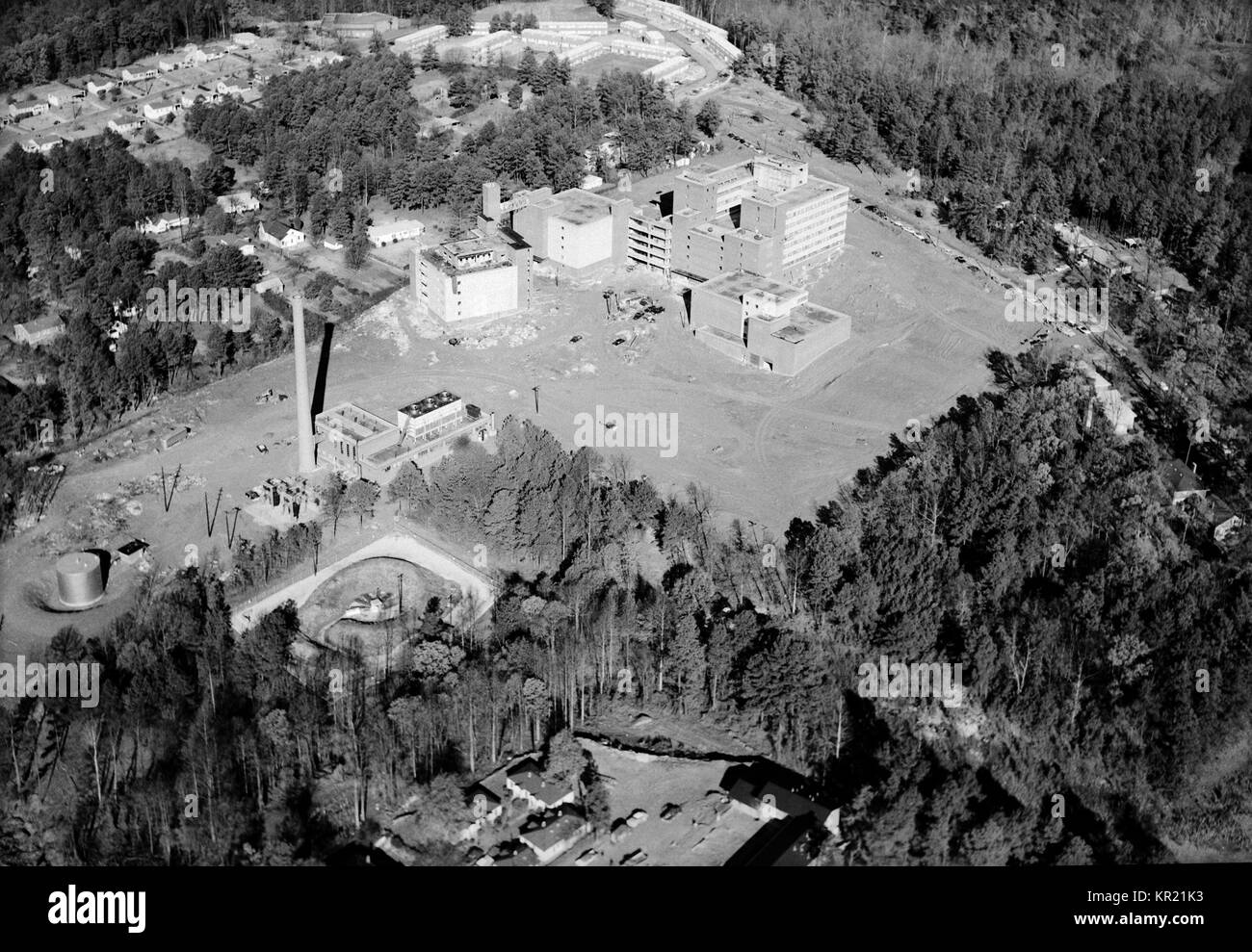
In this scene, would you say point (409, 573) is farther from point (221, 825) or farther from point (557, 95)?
point (557, 95)

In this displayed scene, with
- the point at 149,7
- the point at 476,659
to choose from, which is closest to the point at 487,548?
the point at 476,659

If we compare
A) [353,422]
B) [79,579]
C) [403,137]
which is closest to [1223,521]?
[353,422]

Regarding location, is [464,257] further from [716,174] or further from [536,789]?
[536,789]

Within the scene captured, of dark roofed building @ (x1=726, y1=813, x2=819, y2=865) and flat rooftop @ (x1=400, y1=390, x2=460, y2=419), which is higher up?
dark roofed building @ (x1=726, y1=813, x2=819, y2=865)

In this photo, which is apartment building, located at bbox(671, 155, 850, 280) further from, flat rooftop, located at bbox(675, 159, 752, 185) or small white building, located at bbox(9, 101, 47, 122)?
small white building, located at bbox(9, 101, 47, 122)

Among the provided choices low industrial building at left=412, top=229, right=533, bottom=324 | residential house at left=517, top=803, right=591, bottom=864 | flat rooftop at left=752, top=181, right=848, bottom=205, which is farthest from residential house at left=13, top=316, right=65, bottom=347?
residential house at left=517, top=803, right=591, bottom=864

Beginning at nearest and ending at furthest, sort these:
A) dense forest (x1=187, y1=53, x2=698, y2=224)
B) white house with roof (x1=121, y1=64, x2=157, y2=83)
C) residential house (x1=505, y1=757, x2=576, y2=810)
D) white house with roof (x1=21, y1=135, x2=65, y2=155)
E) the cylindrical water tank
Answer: residential house (x1=505, y1=757, x2=576, y2=810) < the cylindrical water tank < dense forest (x1=187, y1=53, x2=698, y2=224) < white house with roof (x1=21, y1=135, x2=65, y2=155) < white house with roof (x1=121, y1=64, x2=157, y2=83)
